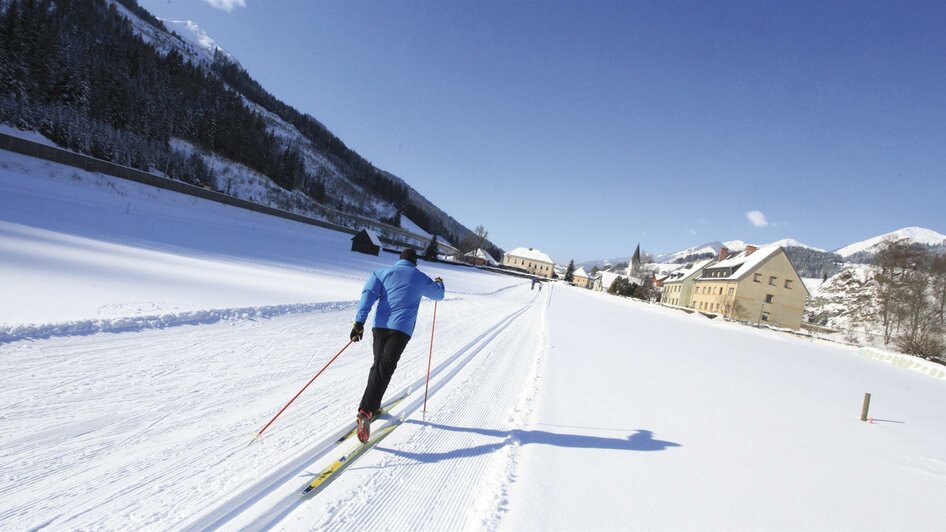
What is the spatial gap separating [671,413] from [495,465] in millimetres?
3836

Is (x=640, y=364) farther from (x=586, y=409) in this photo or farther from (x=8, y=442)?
(x=8, y=442)

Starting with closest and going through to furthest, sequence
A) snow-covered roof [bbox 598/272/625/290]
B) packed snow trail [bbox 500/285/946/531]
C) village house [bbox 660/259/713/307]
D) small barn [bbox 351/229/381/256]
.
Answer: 1. packed snow trail [bbox 500/285/946/531]
2. small barn [bbox 351/229/381/256]
3. village house [bbox 660/259/713/307]
4. snow-covered roof [bbox 598/272/625/290]

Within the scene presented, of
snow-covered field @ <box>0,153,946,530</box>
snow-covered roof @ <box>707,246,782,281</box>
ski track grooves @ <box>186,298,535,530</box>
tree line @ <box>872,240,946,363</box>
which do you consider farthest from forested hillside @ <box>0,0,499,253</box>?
tree line @ <box>872,240,946,363</box>

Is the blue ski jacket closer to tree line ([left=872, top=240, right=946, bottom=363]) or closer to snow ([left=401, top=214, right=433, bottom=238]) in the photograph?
tree line ([left=872, top=240, right=946, bottom=363])

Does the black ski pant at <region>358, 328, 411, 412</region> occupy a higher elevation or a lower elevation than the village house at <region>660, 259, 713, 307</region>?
lower

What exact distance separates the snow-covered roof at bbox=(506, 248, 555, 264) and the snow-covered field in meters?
123

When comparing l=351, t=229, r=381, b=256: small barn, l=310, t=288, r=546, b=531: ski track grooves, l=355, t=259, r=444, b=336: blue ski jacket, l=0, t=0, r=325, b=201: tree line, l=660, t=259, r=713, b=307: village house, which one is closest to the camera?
l=310, t=288, r=546, b=531: ski track grooves

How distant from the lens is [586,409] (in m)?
5.52

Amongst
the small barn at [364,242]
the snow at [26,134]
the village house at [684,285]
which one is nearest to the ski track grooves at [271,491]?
the small barn at [364,242]

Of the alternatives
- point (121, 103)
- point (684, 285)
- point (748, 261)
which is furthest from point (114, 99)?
point (684, 285)

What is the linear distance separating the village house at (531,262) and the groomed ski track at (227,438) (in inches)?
4928

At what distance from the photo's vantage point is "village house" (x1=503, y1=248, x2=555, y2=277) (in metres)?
131

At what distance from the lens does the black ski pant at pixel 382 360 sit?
382 cm

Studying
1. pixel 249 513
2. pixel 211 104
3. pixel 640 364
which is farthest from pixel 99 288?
pixel 211 104
